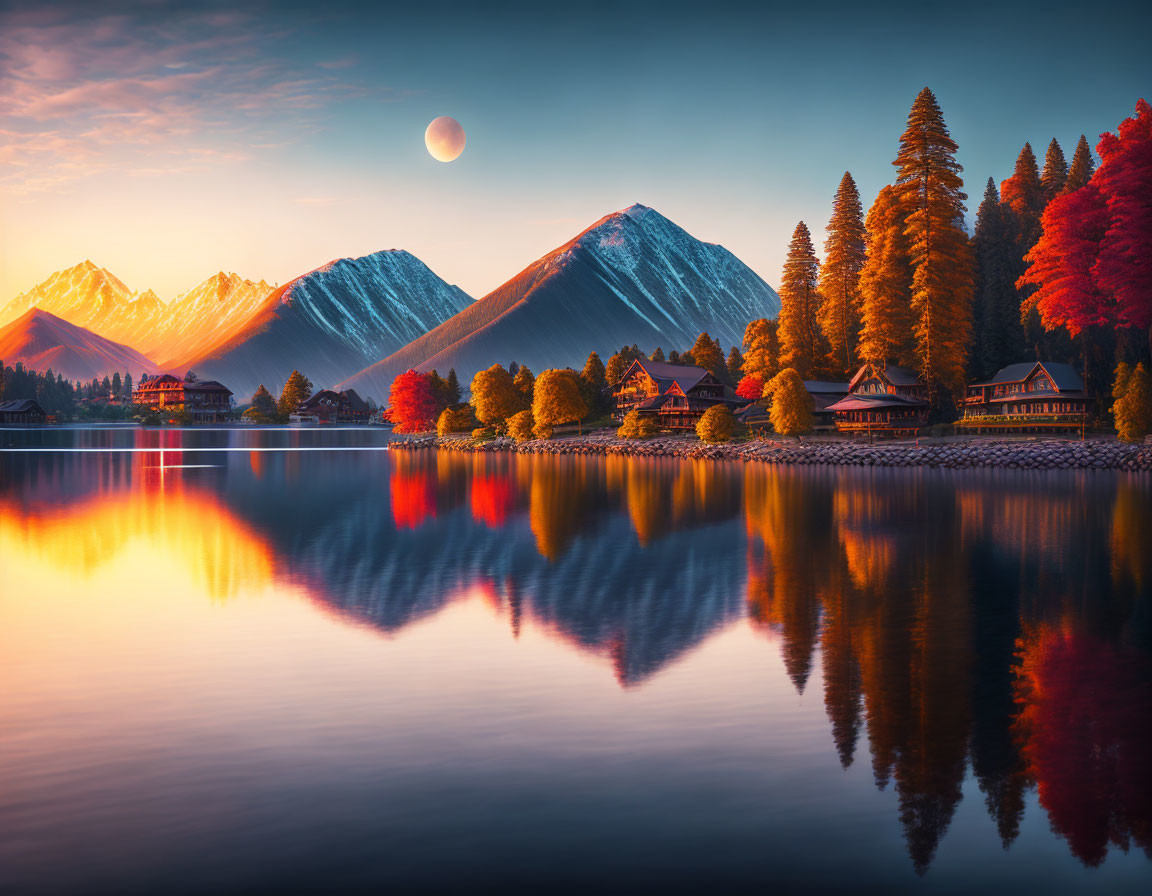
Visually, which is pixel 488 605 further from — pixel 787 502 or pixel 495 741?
pixel 787 502

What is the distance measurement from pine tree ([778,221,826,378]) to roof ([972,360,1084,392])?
2695 centimetres

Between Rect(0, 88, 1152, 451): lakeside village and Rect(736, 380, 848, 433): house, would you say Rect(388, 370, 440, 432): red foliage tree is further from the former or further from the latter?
Rect(736, 380, 848, 433): house

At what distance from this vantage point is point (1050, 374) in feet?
287

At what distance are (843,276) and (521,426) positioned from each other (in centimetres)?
5033

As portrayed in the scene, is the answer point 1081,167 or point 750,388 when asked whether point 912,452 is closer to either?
point 750,388

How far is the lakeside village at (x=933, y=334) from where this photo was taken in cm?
7706

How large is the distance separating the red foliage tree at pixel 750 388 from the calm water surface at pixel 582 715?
91.8 m

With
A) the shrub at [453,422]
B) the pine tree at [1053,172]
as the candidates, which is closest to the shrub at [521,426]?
the shrub at [453,422]

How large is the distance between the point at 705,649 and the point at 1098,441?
2895 inches

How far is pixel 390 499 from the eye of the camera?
55969mm

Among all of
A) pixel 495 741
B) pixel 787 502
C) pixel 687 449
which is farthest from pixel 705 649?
pixel 687 449

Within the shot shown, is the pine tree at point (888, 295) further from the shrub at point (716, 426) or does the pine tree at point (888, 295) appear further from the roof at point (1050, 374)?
the shrub at point (716, 426)

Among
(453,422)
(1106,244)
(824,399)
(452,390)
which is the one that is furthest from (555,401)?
(1106,244)

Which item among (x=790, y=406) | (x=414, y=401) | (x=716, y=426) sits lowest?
(x=716, y=426)
